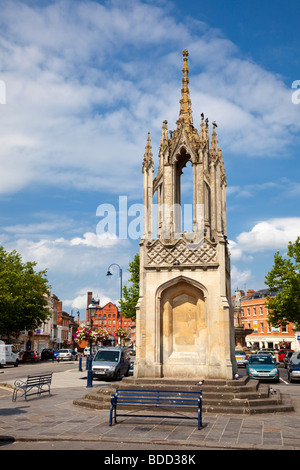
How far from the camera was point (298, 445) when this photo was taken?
920 centimetres

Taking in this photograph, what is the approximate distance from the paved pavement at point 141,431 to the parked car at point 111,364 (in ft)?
34.3

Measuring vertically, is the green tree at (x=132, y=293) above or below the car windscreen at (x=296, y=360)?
above

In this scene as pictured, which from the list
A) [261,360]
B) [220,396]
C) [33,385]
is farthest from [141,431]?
[261,360]

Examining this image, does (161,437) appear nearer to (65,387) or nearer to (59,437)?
(59,437)

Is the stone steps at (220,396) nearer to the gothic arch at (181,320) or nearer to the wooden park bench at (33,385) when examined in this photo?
the gothic arch at (181,320)

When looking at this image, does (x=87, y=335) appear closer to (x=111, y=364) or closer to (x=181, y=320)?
(x=111, y=364)

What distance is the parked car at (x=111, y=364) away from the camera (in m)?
24.3

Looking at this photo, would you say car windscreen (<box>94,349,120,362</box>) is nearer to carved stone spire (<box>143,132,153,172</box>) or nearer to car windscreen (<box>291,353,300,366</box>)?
car windscreen (<box>291,353,300,366</box>)

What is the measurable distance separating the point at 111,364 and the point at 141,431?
14.4 m

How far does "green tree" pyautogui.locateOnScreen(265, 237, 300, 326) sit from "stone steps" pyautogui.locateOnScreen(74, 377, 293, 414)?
25965mm

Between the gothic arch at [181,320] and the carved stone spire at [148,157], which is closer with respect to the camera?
the gothic arch at [181,320]

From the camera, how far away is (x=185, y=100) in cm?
1847

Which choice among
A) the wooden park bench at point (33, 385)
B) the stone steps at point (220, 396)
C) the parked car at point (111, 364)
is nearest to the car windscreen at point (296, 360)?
the parked car at point (111, 364)

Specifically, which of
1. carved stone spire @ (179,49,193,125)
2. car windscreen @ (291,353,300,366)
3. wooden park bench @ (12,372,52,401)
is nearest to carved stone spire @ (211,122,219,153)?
carved stone spire @ (179,49,193,125)
